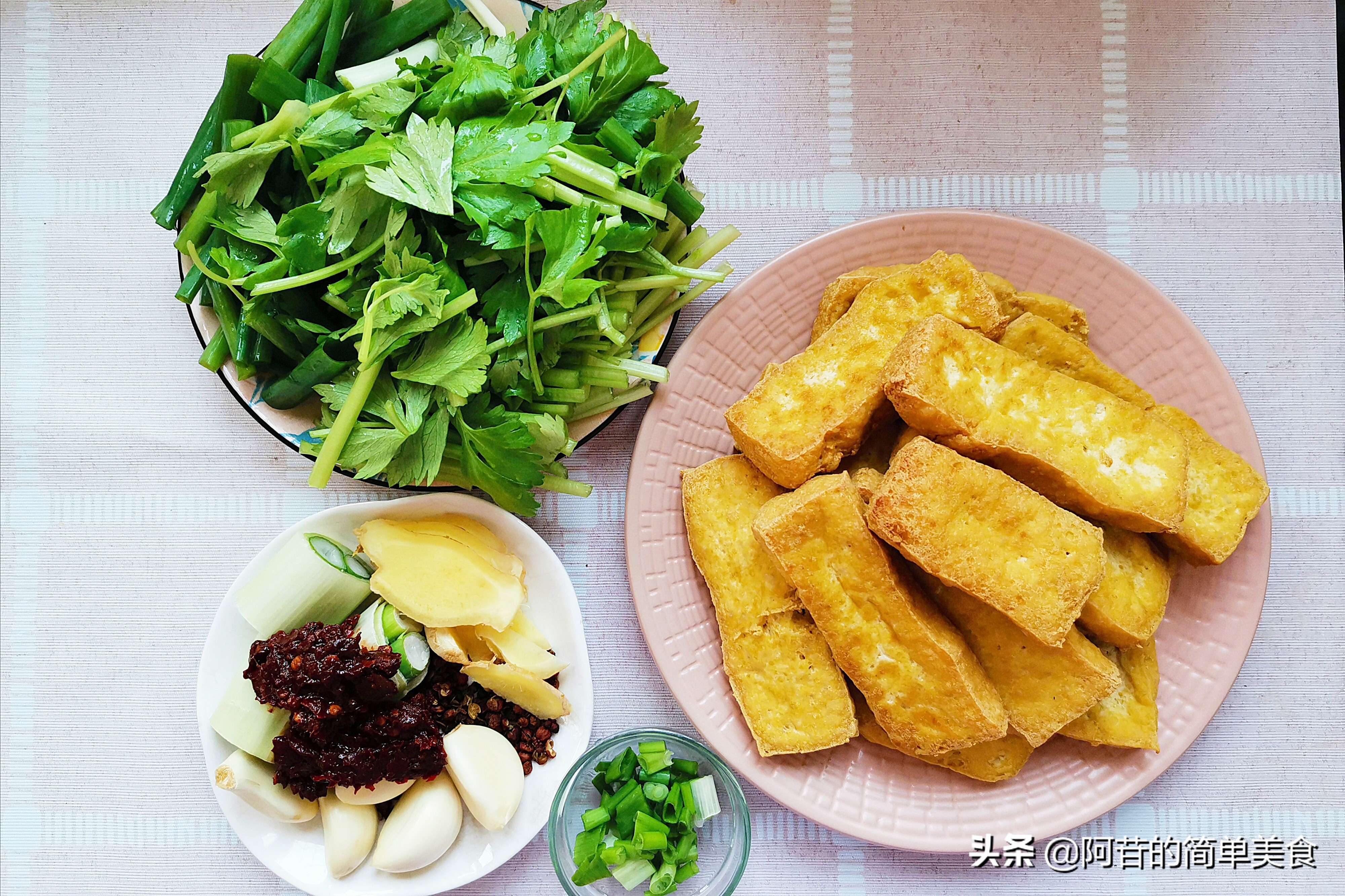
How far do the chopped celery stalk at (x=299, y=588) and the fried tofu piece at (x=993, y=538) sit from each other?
1.01 m

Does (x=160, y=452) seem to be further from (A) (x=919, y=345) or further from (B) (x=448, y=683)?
(A) (x=919, y=345)

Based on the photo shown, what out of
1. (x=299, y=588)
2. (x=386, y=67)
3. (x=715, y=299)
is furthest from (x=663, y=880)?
(x=386, y=67)

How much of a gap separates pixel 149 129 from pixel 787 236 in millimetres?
1353

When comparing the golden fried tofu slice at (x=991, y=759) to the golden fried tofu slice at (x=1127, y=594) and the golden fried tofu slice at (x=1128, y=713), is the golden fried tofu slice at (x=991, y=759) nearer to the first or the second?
the golden fried tofu slice at (x=1128, y=713)

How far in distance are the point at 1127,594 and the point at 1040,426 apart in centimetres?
37

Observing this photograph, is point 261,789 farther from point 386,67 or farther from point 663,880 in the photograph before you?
point 386,67

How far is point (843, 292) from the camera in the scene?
179cm

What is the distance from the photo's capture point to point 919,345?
159cm

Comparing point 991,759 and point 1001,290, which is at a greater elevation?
point 1001,290

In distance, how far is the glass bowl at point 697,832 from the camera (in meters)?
1.79

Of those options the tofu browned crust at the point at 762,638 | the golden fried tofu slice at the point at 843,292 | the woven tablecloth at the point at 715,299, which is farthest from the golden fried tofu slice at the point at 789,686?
the golden fried tofu slice at the point at 843,292

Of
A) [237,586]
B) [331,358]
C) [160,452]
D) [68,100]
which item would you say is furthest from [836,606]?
[68,100]

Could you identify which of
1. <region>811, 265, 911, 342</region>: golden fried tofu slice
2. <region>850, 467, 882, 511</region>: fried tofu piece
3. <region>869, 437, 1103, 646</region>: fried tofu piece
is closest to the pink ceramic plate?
<region>811, 265, 911, 342</region>: golden fried tofu slice

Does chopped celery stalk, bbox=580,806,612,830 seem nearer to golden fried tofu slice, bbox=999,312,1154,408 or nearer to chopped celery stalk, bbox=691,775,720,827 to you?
chopped celery stalk, bbox=691,775,720,827
